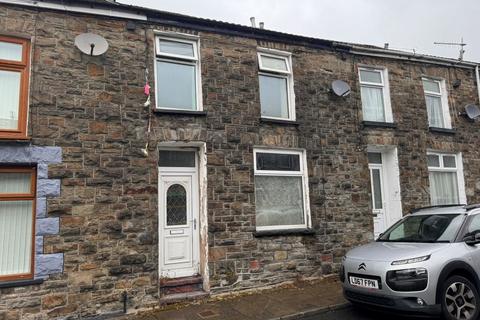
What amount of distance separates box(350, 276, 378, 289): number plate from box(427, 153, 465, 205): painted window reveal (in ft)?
18.5

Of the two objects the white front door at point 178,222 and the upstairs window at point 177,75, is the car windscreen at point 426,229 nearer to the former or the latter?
the white front door at point 178,222

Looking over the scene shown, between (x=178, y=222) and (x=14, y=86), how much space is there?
12.0 feet

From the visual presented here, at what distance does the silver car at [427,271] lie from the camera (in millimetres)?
5082

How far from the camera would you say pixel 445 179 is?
421 inches

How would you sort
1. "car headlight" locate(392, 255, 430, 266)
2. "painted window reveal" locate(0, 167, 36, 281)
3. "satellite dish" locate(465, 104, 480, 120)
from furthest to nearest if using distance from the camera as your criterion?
"satellite dish" locate(465, 104, 480, 120) → "painted window reveal" locate(0, 167, 36, 281) → "car headlight" locate(392, 255, 430, 266)

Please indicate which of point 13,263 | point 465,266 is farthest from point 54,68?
point 465,266

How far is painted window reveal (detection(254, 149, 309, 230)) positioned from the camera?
318 inches

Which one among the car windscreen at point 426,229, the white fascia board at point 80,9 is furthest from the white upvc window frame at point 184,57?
the car windscreen at point 426,229

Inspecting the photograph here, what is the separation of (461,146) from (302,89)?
542 cm

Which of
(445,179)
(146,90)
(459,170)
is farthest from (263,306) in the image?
(459,170)

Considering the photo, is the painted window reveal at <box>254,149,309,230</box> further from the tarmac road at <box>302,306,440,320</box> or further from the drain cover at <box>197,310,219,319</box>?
the tarmac road at <box>302,306,440,320</box>

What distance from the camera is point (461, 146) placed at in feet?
35.6

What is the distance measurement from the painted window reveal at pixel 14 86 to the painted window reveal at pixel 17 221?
0.68m

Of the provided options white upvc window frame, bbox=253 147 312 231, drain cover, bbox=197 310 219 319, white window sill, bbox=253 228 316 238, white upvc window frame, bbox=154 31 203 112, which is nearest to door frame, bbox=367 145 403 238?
white upvc window frame, bbox=253 147 312 231
